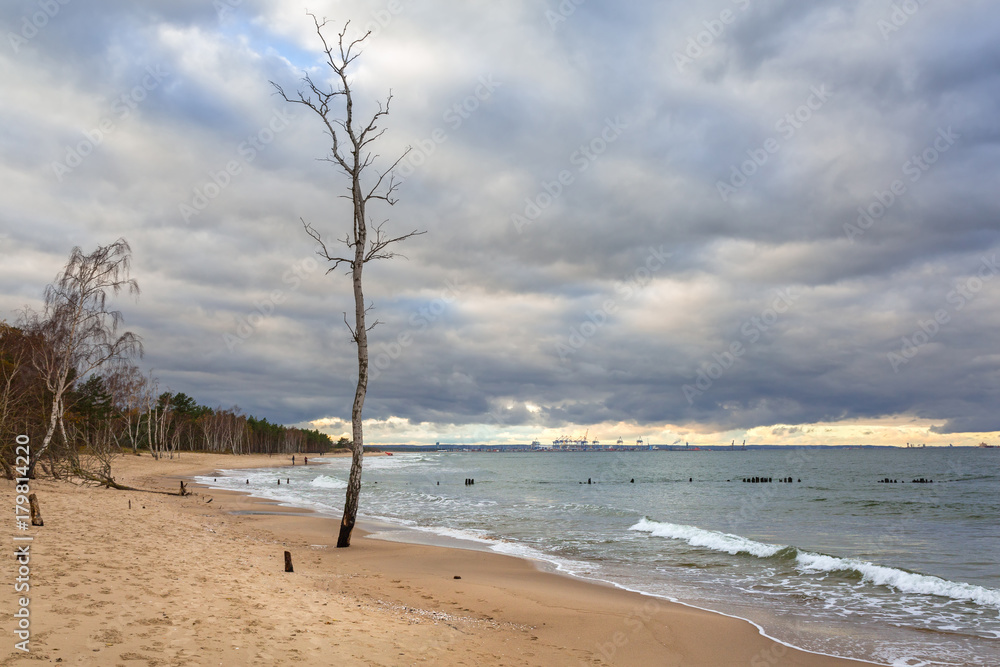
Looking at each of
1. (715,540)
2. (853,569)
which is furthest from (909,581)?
(715,540)

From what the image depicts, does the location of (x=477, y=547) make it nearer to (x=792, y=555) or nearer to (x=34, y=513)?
(x=792, y=555)

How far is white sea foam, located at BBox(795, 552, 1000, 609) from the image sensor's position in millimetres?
12555

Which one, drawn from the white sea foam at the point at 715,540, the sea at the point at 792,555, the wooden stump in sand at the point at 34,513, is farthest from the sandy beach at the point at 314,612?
the white sea foam at the point at 715,540

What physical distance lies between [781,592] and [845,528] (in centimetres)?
1592

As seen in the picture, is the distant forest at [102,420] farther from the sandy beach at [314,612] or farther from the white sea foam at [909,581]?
the white sea foam at [909,581]

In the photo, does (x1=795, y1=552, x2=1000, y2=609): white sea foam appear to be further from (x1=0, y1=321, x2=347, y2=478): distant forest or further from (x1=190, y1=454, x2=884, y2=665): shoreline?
(x1=0, y1=321, x2=347, y2=478): distant forest

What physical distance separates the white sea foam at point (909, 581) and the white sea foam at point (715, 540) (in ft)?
6.57

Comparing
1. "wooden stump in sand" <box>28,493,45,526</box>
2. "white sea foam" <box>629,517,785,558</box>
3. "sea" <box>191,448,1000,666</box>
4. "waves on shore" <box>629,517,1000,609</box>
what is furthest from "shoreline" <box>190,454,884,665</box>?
"wooden stump in sand" <box>28,493,45,526</box>

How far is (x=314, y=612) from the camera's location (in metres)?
7.97

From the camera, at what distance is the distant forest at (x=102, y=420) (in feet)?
71.8

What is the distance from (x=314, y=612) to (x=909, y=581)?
44.7ft

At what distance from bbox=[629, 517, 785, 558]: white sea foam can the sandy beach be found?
765 centimetres

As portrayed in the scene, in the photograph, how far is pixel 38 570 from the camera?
7914 mm

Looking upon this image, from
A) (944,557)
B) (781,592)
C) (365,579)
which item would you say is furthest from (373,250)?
(944,557)
